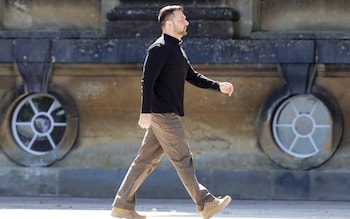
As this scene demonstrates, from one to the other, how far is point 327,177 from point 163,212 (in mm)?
2094

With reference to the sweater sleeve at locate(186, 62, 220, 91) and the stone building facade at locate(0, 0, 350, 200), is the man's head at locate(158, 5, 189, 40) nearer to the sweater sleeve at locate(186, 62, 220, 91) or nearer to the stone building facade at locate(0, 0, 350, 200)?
the sweater sleeve at locate(186, 62, 220, 91)

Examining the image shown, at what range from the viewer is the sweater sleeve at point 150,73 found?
32.8 feet

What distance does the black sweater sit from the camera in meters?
10.1

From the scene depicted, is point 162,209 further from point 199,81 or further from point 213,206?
point 199,81

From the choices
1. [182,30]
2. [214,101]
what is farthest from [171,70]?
[214,101]

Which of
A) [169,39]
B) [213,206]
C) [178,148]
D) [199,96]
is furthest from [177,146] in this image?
[199,96]

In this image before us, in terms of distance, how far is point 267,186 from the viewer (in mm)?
12914

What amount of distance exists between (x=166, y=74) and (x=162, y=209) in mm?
2195

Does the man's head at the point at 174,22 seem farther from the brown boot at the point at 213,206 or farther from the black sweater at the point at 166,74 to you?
the brown boot at the point at 213,206

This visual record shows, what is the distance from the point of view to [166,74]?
33.4 feet

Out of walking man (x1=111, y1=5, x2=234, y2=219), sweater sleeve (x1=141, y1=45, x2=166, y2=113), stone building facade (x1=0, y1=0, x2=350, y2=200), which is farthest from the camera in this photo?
stone building facade (x1=0, y1=0, x2=350, y2=200)

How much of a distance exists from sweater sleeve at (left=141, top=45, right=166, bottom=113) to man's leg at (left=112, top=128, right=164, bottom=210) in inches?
18.2

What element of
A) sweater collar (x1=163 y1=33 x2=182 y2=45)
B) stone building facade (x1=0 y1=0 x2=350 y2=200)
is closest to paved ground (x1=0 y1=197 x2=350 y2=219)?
stone building facade (x1=0 y1=0 x2=350 y2=200)

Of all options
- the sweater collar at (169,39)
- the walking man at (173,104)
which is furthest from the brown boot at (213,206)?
the sweater collar at (169,39)
